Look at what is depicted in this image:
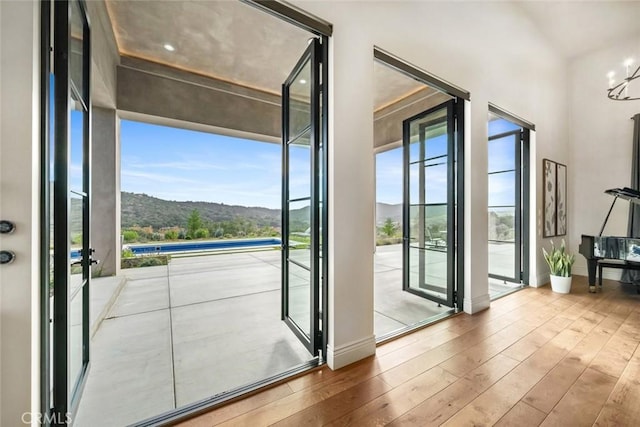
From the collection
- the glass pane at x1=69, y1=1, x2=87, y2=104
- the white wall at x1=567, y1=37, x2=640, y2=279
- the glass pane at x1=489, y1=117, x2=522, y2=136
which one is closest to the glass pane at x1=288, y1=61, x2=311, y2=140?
the glass pane at x1=69, y1=1, x2=87, y2=104

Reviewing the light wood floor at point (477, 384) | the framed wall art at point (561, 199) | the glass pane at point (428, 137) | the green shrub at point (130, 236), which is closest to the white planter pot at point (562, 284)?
the light wood floor at point (477, 384)

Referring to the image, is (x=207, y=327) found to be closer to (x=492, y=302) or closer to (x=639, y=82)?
(x=492, y=302)

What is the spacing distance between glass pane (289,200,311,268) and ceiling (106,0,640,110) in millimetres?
2302

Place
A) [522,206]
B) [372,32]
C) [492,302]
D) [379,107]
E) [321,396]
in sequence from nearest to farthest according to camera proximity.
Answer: [321,396]
[372,32]
[492,302]
[522,206]
[379,107]

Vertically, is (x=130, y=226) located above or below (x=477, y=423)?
above

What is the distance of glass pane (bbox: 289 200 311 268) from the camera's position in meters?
2.29

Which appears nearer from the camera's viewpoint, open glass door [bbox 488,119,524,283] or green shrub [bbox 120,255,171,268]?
open glass door [bbox 488,119,524,283]

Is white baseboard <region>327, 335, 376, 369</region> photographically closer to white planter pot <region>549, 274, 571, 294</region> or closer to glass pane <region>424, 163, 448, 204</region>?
glass pane <region>424, 163, 448, 204</region>

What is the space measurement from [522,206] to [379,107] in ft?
11.7

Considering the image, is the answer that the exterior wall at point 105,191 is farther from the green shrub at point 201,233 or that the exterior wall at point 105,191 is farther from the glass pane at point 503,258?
the glass pane at point 503,258

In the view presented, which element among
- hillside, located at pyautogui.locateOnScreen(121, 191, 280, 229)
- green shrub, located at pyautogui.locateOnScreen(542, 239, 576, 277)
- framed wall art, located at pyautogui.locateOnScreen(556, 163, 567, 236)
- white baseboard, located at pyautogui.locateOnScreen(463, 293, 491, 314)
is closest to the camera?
white baseboard, located at pyautogui.locateOnScreen(463, 293, 491, 314)

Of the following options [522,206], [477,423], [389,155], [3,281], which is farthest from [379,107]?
[3,281]

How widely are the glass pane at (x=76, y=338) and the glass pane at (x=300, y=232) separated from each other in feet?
5.18

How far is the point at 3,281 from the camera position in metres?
1.02
